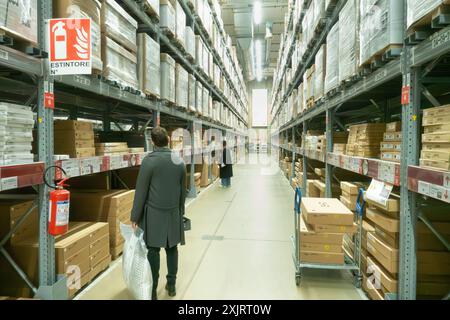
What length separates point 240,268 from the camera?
3.42m

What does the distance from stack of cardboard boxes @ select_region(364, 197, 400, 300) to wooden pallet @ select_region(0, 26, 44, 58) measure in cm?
318

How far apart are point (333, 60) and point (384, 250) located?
8.64 ft

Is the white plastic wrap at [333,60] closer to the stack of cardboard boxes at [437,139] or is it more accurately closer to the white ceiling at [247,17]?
the stack of cardboard boxes at [437,139]

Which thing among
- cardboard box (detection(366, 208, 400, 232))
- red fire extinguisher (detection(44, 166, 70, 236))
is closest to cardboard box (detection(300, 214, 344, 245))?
cardboard box (detection(366, 208, 400, 232))

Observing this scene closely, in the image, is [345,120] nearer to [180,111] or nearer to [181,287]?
[180,111]

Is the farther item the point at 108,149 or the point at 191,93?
the point at 191,93

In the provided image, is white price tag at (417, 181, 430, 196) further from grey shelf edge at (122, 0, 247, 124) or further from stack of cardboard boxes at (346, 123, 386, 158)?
grey shelf edge at (122, 0, 247, 124)

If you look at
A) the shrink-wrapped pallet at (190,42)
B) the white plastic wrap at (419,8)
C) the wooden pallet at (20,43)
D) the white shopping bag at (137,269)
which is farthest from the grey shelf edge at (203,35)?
the white shopping bag at (137,269)

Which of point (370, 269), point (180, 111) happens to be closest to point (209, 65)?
point (180, 111)

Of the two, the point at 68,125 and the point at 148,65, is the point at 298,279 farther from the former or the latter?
the point at 148,65

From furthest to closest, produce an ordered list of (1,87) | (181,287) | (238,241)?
(238,241)
(1,87)
(181,287)

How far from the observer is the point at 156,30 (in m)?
4.46

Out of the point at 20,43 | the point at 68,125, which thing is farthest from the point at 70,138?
the point at 20,43

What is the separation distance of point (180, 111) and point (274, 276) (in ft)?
13.2
